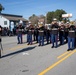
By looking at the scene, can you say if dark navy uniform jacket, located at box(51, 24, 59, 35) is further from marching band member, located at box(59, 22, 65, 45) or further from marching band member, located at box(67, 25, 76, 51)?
marching band member, located at box(59, 22, 65, 45)

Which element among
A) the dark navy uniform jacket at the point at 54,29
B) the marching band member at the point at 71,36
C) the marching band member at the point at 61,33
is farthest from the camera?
the marching band member at the point at 61,33

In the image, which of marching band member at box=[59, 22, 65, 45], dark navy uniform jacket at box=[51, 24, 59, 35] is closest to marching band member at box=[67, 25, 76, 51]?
dark navy uniform jacket at box=[51, 24, 59, 35]

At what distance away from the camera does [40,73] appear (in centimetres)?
761

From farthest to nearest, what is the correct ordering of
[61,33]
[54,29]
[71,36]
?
[61,33], [54,29], [71,36]

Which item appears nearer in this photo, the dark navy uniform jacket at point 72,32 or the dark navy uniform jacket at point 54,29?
the dark navy uniform jacket at point 72,32

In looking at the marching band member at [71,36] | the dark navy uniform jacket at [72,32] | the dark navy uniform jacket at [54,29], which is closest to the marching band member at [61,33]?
the dark navy uniform jacket at [54,29]

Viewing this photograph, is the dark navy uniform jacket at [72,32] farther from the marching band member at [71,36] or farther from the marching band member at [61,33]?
the marching band member at [61,33]

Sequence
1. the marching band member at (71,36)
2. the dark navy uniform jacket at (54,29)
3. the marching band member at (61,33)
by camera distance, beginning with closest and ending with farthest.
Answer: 1. the marching band member at (71,36)
2. the dark navy uniform jacket at (54,29)
3. the marching band member at (61,33)

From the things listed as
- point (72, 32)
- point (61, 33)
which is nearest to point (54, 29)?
point (72, 32)

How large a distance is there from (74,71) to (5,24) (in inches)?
2097

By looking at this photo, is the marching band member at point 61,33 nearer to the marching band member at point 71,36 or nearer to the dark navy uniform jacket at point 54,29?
the dark navy uniform jacket at point 54,29

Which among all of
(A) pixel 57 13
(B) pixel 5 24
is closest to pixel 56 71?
(B) pixel 5 24

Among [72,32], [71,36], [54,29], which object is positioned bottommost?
[71,36]

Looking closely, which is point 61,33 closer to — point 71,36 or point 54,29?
point 54,29
